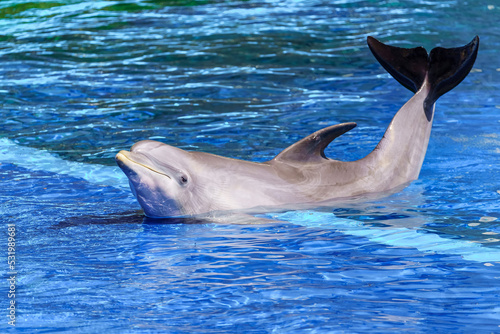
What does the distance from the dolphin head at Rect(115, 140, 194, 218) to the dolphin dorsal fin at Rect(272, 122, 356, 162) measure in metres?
0.72

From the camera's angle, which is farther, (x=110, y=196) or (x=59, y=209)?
(x=110, y=196)

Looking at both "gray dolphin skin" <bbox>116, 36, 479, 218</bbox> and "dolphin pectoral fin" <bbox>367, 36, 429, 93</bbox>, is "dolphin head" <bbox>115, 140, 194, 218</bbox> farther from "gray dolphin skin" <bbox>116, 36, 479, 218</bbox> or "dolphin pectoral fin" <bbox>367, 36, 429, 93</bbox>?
"dolphin pectoral fin" <bbox>367, 36, 429, 93</bbox>

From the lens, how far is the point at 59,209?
5.49m

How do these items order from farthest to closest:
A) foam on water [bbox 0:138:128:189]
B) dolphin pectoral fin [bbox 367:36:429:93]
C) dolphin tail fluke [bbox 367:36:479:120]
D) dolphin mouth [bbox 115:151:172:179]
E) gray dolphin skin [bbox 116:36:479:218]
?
1. foam on water [bbox 0:138:128:189]
2. dolphin pectoral fin [bbox 367:36:429:93]
3. dolphin tail fluke [bbox 367:36:479:120]
4. gray dolphin skin [bbox 116:36:479:218]
5. dolphin mouth [bbox 115:151:172:179]

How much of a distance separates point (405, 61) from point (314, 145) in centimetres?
151

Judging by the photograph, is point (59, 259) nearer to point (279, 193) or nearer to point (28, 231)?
point (28, 231)

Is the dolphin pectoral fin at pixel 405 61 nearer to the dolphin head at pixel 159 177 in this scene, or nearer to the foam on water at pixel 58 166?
the dolphin head at pixel 159 177

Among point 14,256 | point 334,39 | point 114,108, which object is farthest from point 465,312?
point 334,39

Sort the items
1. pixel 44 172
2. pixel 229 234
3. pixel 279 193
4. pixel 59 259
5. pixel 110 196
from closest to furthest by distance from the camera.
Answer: pixel 59 259 < pixel 229 234 < pixel 279 193 < pixel 110 196 < pixel 44 172

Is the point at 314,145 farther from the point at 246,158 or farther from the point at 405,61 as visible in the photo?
the point at 246,158

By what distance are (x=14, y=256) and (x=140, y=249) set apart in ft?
2.38

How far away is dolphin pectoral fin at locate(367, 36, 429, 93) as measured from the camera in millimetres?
6176

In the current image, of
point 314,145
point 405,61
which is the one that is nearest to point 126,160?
point 314,145

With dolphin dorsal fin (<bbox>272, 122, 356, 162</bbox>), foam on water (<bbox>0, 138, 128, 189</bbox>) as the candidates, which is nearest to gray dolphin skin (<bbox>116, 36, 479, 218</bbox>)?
dolphin dorsal fin (<bbox>272, 122, 356, 162</bbox>)
